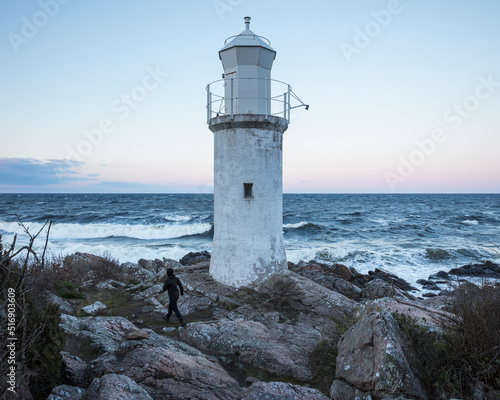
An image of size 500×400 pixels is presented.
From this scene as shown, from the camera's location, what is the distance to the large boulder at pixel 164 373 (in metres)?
3.74

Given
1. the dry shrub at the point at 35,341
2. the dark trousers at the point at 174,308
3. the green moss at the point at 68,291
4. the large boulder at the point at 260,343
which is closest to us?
the dry shrub at the point at 35,341

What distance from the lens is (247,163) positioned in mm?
8992

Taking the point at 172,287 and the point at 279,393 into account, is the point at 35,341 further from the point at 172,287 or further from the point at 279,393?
the point at 172,287

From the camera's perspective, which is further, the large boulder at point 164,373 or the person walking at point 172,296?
the person walking at point 172,296

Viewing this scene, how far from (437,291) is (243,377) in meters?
12.5

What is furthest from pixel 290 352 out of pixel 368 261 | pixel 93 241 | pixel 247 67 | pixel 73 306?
pixel 93 241

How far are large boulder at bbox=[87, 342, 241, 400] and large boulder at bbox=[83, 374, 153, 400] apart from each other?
0.27 feet

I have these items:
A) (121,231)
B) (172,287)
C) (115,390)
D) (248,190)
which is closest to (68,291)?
(172,287)

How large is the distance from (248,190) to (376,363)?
582cm

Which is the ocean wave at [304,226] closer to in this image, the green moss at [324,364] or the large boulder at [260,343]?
the large boulder at [260,343]

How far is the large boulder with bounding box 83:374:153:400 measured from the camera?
10.5 feet

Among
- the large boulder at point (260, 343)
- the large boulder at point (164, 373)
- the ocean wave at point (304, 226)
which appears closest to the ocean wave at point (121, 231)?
the ocean wave at point (304, 226)

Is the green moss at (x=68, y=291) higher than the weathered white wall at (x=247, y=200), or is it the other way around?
the weathered white wall at (x=247, y=200)

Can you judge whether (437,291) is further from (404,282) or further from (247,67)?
(247,67)
